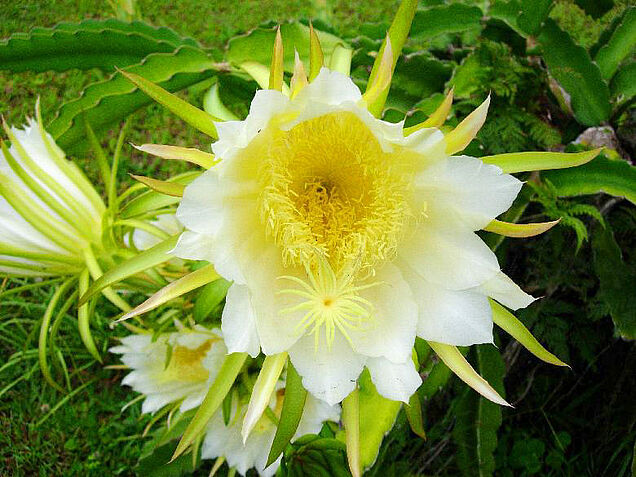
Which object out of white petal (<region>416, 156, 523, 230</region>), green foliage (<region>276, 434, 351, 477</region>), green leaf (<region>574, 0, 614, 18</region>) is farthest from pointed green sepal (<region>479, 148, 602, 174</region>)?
green leaf (<region>574, 0, 614, 18</region>)

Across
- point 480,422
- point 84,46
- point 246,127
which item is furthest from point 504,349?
point 84,46

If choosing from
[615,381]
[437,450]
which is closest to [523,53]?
[615,381]

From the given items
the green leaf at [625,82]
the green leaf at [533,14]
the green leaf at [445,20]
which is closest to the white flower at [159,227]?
the green leaf at [445,20]

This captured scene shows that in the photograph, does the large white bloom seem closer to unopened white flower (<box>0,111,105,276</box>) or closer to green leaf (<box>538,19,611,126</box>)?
unopened white flower (<box>0,111,105,276</box>)

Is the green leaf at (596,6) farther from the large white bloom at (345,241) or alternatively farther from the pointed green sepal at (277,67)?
the pointed green sepal at (277,67)

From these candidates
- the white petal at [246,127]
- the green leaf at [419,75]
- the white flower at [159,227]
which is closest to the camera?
the white petal at [246,127]

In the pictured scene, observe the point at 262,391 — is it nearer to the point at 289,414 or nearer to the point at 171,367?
the point at 289,414
